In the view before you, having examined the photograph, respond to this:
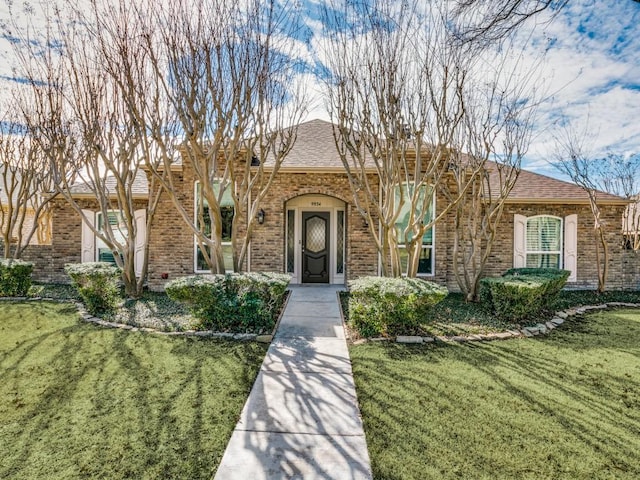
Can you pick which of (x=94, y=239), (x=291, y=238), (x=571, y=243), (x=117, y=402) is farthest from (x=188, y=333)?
(x=571, y=243)

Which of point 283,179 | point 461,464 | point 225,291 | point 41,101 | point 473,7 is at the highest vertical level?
point 41,101

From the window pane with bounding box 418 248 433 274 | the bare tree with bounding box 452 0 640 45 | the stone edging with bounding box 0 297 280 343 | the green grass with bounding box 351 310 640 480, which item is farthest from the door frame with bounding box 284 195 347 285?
the bare tree with bounding box 452 0 640 45

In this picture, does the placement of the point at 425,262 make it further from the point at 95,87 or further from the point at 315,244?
the point at 95,87

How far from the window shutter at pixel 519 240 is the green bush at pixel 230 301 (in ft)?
25.9

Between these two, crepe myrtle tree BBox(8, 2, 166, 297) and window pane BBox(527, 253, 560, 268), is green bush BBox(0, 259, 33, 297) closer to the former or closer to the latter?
crepe myrtle tree BBox(8, 2, 166, 297)

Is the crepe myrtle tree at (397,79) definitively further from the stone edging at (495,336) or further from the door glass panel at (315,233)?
the door glass panel at (315,233)

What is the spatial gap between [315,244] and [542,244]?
22.2 ft

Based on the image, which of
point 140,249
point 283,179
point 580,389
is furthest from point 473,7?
point 140,249

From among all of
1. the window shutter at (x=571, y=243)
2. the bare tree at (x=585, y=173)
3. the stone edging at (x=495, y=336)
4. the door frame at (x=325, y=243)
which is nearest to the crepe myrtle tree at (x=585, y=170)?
the bare tree at (x=585, y=173)

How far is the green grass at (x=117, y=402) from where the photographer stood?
265 cm

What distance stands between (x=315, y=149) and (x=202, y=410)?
29.0 feet

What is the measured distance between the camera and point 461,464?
266 centimetres

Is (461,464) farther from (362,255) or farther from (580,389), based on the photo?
(362,255)

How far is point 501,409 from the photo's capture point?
139 inches
